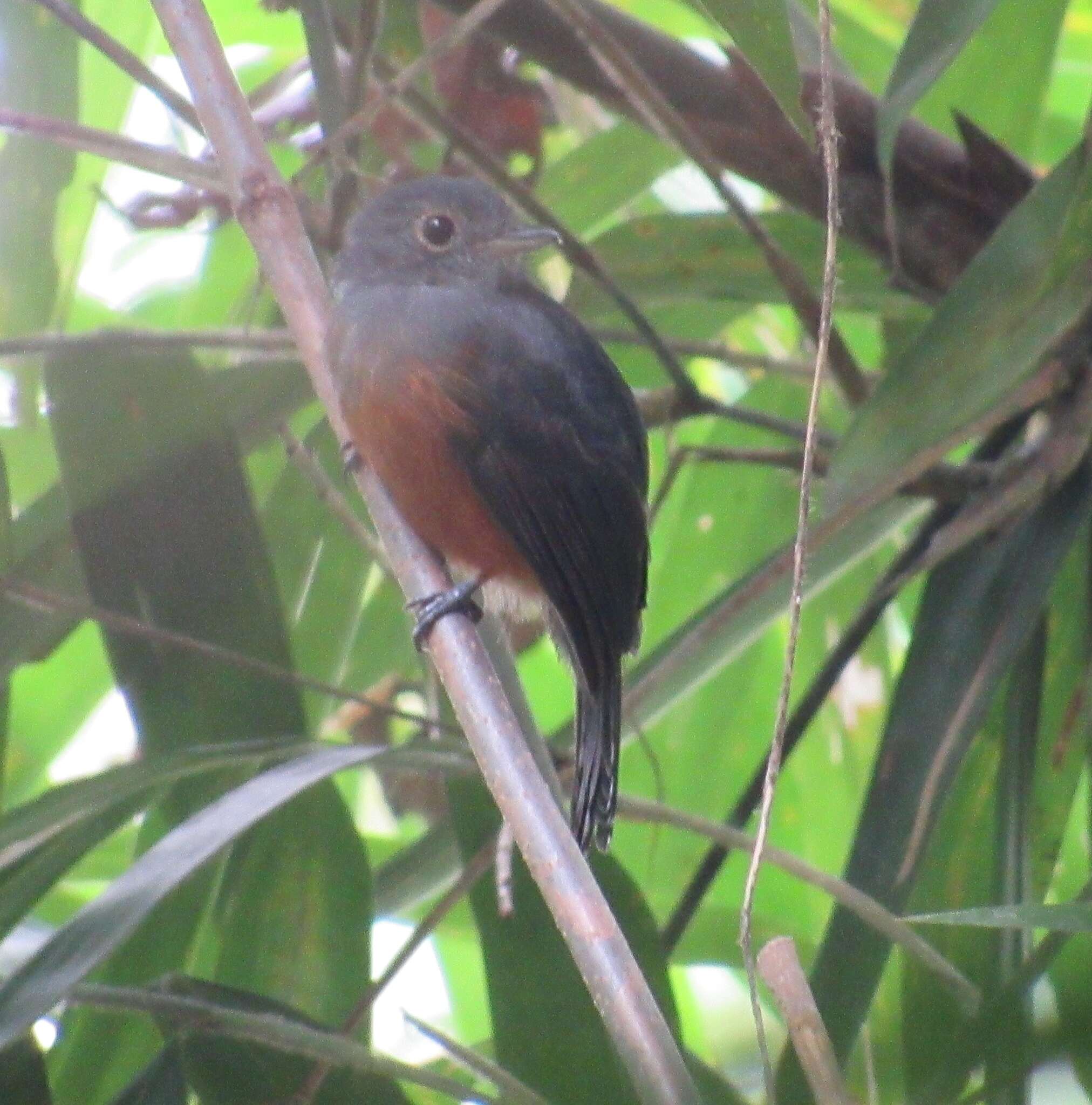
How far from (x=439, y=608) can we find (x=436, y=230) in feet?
4.11

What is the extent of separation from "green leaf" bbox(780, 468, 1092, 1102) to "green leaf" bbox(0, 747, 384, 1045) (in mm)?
642

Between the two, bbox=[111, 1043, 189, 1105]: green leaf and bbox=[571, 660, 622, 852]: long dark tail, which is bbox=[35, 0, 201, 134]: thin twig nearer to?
bbox=[571, 660, 622, 852]: long dark tail

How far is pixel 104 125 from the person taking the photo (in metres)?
3.07

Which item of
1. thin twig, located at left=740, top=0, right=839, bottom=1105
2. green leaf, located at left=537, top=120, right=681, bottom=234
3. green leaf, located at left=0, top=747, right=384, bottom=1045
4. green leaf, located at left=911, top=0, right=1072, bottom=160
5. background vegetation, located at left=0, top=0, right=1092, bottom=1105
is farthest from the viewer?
green leaf, located at left=537, top=120, right=681, bottom=234

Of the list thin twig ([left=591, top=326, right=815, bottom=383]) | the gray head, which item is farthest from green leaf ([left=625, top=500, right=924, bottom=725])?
the gray head

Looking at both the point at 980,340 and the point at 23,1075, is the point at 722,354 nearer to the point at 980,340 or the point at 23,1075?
the point at 980,340

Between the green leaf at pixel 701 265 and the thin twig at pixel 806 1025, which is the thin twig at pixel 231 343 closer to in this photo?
the green leaf at pixel 701 265

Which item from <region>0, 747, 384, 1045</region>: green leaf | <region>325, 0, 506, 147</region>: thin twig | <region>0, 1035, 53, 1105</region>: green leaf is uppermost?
<region>325, 0, 506, 147</region>: thin twig

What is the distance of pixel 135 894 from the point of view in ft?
5.81

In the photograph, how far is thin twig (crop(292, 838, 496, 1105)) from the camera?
6.36 ft

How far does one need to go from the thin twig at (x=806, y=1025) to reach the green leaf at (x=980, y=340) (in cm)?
100

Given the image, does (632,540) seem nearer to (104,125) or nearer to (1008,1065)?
(1008,1065)

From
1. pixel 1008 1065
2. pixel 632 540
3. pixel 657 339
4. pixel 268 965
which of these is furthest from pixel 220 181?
pixel 1008 1065

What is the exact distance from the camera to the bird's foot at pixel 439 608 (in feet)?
6.24
